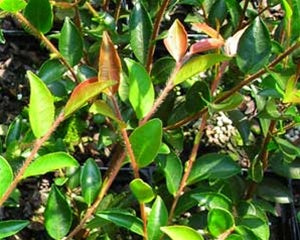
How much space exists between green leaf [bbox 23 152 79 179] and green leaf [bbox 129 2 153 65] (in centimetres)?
33

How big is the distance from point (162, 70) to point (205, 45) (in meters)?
0.27

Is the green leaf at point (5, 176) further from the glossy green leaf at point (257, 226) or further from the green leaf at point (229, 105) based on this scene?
the glossy green leaf at point (257, 226)

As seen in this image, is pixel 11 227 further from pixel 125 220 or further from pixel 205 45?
pixel 205 45

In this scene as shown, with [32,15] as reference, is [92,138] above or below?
below

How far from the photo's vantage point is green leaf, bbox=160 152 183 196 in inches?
53.8

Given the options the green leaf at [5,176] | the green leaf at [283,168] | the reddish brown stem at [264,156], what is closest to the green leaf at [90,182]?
the green leaf at [5,176]

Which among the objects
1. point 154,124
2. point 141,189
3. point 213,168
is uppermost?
point 154,124

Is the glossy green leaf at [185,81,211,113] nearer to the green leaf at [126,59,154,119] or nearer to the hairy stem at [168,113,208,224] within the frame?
the hairy stem at [168,113,208,224]

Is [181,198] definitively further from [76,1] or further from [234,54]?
[76,1]

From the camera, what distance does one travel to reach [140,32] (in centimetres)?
141

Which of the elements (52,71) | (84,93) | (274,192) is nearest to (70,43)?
(52,71)

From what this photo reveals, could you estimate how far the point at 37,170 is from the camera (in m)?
1.12

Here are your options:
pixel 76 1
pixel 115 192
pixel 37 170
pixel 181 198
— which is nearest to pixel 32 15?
pixel 76 1

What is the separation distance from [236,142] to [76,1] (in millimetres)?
567
